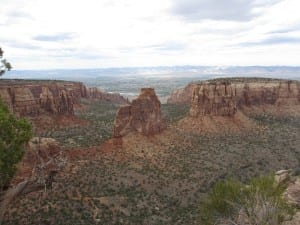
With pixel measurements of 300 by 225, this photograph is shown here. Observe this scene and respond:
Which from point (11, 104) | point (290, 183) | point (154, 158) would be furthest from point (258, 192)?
point (11, 104)

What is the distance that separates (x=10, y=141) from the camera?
24.0 metres

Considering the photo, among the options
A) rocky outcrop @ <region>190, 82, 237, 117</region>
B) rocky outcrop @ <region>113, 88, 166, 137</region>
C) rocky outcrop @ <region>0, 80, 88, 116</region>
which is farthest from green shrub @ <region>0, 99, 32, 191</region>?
rocky outcrop @ <region>190, 82, 237, 117</region>

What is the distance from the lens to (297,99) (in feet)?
306

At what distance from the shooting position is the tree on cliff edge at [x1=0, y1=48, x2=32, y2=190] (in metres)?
23.5

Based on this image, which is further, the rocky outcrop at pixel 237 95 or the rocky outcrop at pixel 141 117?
the rocky outcrop at pixel 237 95

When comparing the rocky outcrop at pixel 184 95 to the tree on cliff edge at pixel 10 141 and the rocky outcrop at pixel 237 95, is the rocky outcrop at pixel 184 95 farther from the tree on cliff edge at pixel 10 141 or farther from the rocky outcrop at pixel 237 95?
the tree on cliff edge at pixel 10 141

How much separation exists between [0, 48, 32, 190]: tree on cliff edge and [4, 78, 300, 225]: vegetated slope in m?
13.2

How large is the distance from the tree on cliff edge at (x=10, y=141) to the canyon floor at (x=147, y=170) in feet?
43.2

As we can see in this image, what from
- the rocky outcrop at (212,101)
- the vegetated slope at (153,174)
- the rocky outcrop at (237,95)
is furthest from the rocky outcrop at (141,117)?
the rocky outcrop at (237,95)

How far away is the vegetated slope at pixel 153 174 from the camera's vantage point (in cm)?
3922

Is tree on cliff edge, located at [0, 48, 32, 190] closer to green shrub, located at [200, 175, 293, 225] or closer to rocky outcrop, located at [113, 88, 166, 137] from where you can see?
green shrub, located at [200, 175, 293, 225]

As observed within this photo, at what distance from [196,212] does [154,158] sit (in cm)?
1276

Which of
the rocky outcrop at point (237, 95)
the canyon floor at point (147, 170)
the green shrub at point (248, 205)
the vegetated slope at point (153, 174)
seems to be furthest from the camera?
the rocky outcrop at point (237, 95)

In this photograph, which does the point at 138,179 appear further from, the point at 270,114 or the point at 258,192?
the point at 270,114
